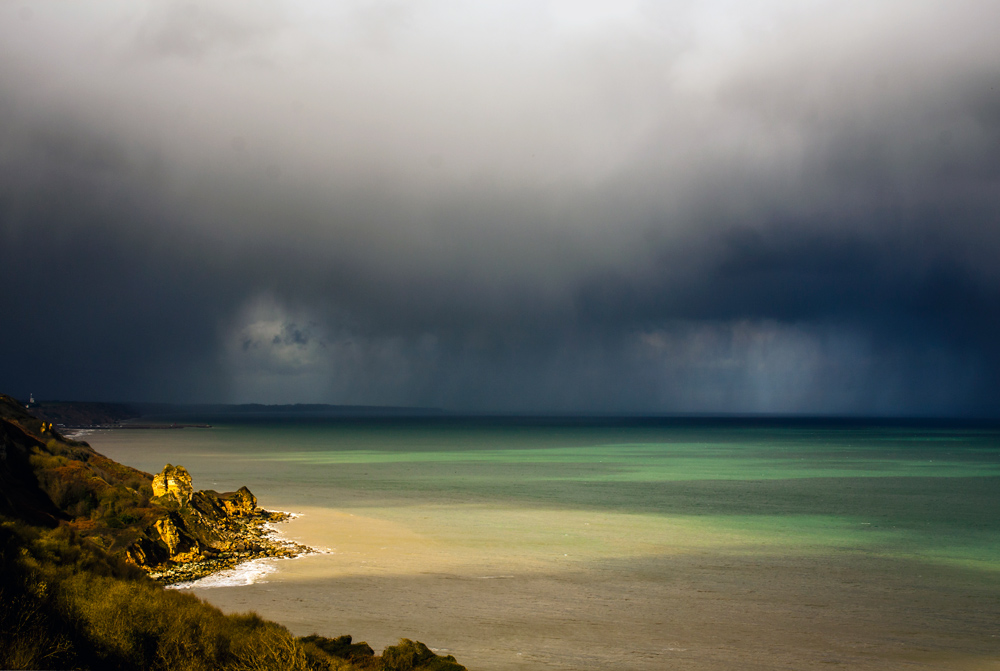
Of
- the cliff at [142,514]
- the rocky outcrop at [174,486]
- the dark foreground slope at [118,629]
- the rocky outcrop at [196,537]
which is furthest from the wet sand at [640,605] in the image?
the rocky outcrop at [174,486]

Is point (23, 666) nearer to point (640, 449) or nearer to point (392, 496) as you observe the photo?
point (392, 496)

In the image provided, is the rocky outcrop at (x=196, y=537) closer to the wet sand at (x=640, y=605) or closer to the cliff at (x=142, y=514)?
the cliff at (x=142, y=514)

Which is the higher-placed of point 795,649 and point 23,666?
point 23,666

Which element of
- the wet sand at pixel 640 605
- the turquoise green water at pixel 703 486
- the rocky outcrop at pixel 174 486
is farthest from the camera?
the turquoise green water at pixel 703 486

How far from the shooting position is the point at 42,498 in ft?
77.7

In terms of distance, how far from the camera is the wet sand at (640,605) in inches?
553

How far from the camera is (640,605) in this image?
17453 mm

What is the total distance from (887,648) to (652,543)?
11.8m

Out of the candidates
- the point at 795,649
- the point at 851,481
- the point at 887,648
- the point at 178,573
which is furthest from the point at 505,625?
the point at 851,481

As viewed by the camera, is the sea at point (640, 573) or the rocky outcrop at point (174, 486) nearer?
the sea at point (640, 573)

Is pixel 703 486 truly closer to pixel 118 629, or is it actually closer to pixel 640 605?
pixel 640 605

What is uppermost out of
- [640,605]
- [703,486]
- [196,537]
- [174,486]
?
[174,486]

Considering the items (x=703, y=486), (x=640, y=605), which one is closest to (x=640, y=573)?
(x=640, y=605)

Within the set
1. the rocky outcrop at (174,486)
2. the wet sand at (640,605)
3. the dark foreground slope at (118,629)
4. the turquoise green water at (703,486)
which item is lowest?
the turquoise green water at (703,486)
